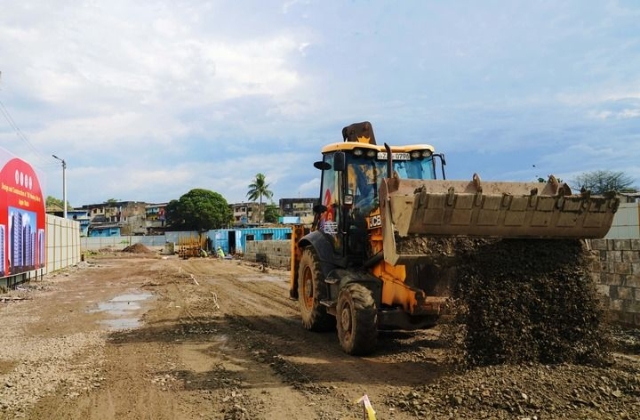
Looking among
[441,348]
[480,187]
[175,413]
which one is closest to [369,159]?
[480,187]

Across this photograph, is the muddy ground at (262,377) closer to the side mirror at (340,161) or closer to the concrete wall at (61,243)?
the side mirror at (340,161)

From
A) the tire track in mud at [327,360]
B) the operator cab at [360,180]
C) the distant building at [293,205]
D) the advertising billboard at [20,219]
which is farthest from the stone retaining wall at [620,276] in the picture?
the distant building at [293,205]

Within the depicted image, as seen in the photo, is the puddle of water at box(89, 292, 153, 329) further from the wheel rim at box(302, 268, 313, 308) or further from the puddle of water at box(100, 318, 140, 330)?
the wheel rim at box(302, 268, 313, 308)

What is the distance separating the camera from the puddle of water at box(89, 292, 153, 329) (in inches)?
415

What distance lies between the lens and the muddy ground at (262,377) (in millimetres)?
4664

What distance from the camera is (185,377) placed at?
6145mm

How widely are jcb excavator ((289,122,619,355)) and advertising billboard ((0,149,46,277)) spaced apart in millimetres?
12589

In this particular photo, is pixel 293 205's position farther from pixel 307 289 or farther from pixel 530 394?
pixel 530 394

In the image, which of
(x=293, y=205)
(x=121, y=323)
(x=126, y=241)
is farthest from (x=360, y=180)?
(x=293, y=205)

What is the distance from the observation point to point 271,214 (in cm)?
9350

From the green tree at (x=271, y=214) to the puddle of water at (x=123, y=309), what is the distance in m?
76.2

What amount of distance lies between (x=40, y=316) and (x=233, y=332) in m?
5.53

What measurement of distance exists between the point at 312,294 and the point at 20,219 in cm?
1444

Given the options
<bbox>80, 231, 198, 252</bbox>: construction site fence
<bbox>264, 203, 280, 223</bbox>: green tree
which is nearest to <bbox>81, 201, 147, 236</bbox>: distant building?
<bbox>80, 231, 198, 252</bbox>: construction site fence
